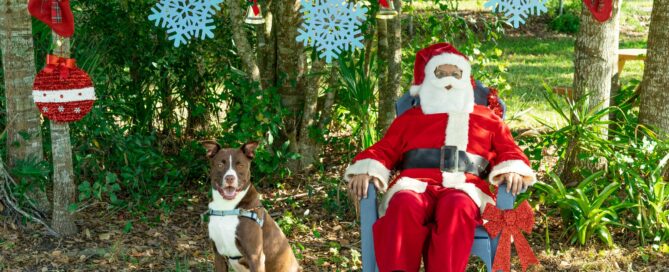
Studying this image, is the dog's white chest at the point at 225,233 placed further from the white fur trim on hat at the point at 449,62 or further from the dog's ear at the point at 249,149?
the white fur trim on hat at the point at 449,62

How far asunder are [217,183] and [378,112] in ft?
8.52

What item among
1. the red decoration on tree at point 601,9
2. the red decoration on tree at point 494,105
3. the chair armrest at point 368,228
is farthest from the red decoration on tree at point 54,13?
the red decoration on tree at point 601,9

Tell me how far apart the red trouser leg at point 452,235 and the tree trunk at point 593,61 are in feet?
5.35

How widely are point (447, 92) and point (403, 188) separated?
1.85ft

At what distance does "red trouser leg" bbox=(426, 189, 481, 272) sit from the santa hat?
757mm

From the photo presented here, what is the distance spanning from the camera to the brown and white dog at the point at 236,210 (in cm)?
330

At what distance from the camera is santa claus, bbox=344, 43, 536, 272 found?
3.33m

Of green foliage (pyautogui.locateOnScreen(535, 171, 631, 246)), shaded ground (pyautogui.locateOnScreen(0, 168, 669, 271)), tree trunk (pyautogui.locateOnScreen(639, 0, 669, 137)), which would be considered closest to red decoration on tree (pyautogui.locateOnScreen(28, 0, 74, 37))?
shaded ground (pyautogui.locateOnScreen(0, 168, 669, 271))

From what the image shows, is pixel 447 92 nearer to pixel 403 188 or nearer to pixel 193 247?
pixel 403 188

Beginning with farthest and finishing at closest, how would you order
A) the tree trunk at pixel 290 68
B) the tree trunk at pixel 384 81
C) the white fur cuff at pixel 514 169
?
the tree trunk at pixel 384 81 < the tree trunk at pixel 290 68 < the white fur cuff at pixel 514 169

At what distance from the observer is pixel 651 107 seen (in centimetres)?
484

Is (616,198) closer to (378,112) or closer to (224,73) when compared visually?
(378,112)

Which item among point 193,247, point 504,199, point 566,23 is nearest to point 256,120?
point 193,247

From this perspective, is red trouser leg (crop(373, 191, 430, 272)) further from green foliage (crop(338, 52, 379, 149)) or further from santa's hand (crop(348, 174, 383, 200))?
green foliage (crop(338, 52, 379, 149))
